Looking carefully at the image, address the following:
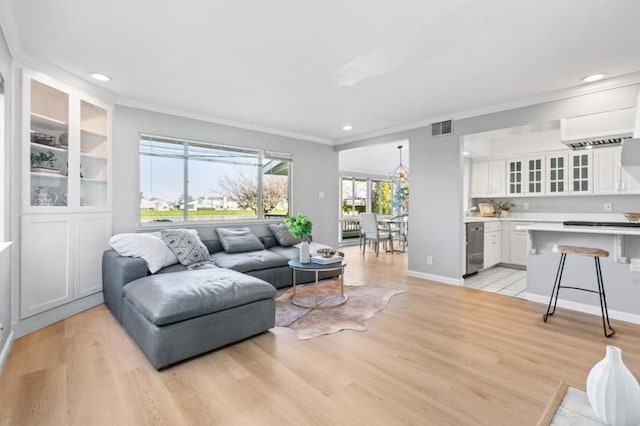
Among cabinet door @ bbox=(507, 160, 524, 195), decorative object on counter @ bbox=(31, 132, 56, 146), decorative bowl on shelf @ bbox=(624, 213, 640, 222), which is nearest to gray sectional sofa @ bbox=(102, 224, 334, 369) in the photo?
decorative object on counter @ bbox=(31, 132, 56, 146)

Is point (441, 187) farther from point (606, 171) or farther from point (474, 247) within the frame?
point (606, 171)

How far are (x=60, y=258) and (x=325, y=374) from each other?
2.90 meters

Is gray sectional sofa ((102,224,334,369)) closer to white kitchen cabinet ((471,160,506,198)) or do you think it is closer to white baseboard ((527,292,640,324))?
white baseboard ((527,292,640,324))

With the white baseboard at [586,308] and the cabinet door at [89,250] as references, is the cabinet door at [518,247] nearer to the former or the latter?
the white baseboard at [586,308]

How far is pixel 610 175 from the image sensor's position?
189 inches

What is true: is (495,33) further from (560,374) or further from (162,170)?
(162,170)

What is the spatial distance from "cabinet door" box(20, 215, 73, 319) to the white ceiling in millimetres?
1532

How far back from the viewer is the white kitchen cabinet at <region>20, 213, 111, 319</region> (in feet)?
9.16

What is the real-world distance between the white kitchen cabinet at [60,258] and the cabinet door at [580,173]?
7.06 m

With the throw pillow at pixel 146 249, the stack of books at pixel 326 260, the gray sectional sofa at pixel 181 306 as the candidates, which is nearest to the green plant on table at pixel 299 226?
the stack of books at pixel 326 260

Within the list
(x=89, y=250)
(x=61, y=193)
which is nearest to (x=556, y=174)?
(x=89, y=250)

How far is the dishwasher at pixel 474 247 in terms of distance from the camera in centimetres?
471

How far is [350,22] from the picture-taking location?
2.21m

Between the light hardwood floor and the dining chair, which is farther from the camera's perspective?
the dining chair
